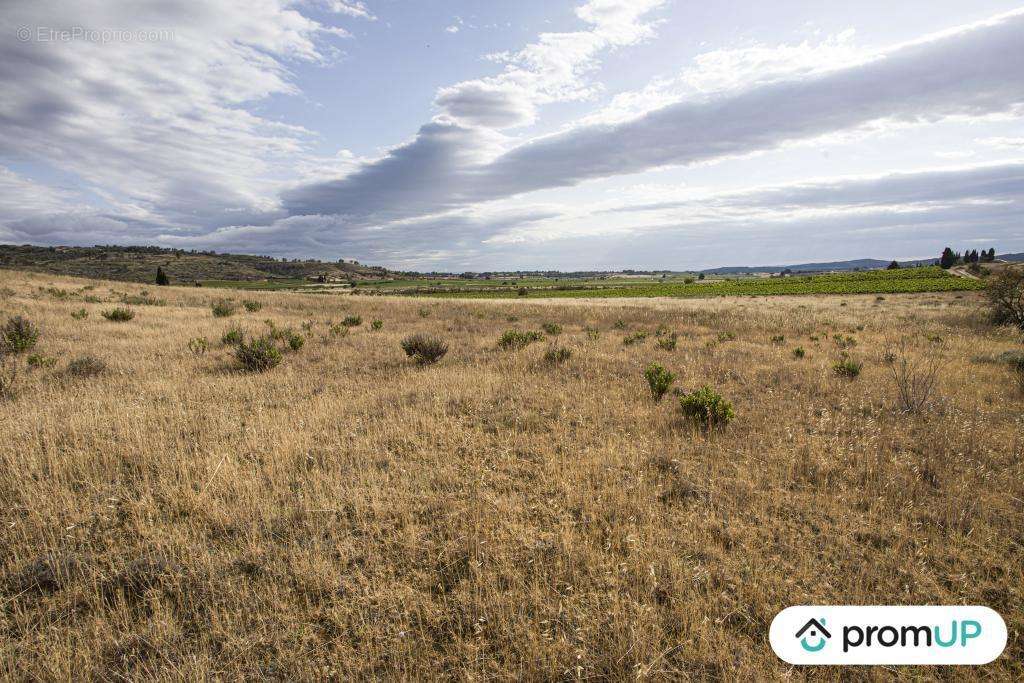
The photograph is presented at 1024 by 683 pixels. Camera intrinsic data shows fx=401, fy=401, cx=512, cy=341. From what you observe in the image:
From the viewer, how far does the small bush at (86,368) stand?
940cm

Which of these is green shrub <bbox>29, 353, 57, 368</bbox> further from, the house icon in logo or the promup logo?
the house icon in logo

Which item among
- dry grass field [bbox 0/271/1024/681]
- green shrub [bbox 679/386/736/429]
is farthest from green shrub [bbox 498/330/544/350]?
green shrub [bbox 679/386/736/429]

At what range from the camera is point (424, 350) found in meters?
12.1

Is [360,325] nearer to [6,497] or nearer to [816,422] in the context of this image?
[6,497]

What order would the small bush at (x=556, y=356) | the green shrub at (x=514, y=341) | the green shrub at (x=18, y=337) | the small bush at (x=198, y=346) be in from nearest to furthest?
1. the green shrub at (x=18, y=337)
2. the small bush at (x=556, y=356)
3. the small bush at (x=198, y=346)
4. the green shrub at (x=514, y=341)

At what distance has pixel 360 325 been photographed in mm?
22016

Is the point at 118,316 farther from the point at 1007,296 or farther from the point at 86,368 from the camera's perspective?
the point at 1007,296

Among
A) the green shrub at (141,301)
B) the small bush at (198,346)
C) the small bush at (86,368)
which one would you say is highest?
the green shrub at (141,301)

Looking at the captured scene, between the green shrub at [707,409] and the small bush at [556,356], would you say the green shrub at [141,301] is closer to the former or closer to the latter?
the small bush at [556,356]

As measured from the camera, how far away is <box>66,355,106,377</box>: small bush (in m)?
9.40

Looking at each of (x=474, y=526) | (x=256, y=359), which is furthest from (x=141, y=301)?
(x=474, y=526)

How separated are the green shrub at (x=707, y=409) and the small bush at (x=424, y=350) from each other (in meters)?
7.29

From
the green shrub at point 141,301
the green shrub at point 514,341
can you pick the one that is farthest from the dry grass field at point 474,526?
the green shrub at point 141,301

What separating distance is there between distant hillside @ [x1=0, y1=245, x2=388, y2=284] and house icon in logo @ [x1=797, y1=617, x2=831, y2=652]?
325ft
